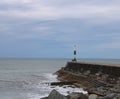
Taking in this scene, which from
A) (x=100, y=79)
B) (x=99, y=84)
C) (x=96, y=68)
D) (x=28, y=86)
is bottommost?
(x=28, y=86)

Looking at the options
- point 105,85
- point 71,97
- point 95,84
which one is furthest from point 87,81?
point 71,97

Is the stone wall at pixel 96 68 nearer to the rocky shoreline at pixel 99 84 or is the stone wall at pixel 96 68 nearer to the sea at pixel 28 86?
the rocky shoreline at pixel 99 84

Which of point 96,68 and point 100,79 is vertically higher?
point 96,68

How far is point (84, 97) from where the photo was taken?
13477mm

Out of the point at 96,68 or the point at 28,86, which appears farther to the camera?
the point at 28,86

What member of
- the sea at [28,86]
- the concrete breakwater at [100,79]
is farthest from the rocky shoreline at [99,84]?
the sea at [28,86]

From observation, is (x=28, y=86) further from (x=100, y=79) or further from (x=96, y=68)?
(x=100, y=79)

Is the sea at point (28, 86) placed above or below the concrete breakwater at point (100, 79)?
below

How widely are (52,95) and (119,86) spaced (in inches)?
279

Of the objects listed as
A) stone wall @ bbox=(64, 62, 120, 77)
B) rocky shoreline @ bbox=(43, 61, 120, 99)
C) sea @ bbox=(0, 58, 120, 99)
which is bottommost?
sea @ bbox=(0, 58, 120, 99)

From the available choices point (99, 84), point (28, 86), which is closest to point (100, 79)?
point (99, 84)

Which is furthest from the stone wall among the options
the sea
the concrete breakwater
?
the sea

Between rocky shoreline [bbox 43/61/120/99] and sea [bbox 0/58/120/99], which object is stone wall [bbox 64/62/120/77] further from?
sea [bbox 0/58/120/99]

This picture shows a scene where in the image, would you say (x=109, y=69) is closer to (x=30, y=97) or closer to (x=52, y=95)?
(x=30, y=97)
